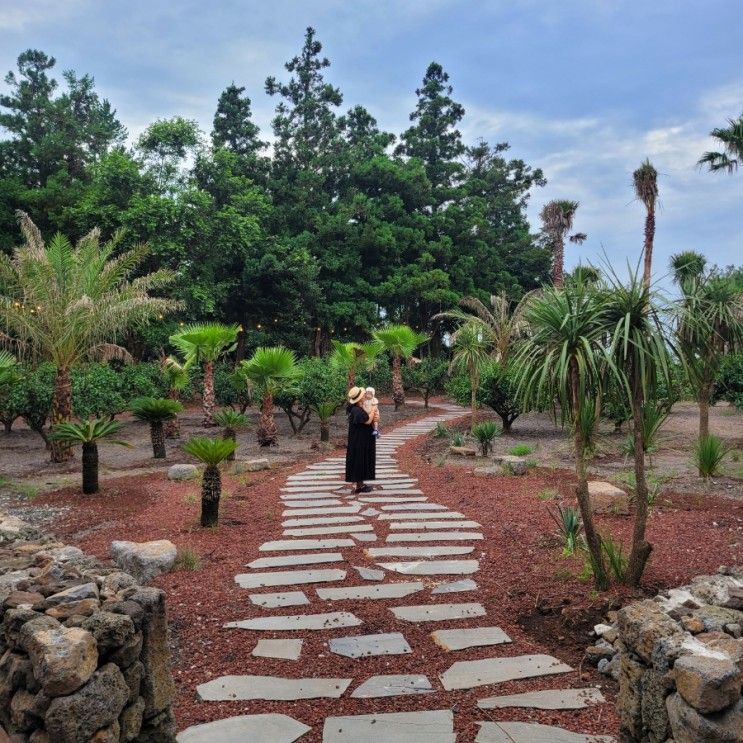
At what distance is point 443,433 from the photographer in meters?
14.3

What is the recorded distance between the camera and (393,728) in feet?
9.07

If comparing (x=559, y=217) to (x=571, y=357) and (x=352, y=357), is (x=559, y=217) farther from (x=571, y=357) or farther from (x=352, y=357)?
(x=571, y=357)

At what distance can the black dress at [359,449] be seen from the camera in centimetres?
856

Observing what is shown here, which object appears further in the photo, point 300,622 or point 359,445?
point 359,445

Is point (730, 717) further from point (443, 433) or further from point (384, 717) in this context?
point (443, 433)

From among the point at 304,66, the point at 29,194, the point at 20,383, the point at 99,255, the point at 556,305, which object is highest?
the point at 304,66

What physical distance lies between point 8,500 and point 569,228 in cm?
2753

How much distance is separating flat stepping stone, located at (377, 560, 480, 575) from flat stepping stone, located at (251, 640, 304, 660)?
1479 mm

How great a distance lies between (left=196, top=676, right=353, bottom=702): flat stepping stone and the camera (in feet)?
10.0

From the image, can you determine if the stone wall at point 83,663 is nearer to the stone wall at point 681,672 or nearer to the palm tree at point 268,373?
the stone wall at point 681,672

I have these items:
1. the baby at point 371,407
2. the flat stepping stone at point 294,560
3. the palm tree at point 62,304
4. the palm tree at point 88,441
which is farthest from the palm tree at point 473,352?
the flat stepping stone at point 294,560

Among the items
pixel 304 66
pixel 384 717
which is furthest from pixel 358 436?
pixel 304 66

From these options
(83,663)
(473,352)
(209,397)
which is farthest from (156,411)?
(83,663)

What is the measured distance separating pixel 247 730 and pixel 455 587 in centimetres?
223
